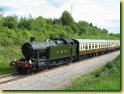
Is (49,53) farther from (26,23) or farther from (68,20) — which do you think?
(68,20)

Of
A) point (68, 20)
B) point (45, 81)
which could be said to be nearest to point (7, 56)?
point (45, 81)

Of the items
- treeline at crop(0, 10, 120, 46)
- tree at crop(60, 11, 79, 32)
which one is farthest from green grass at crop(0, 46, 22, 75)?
tree at crop(60, 11, 79, 32)

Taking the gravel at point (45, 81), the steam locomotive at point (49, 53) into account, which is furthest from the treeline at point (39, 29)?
the gravel at point (45, 81)

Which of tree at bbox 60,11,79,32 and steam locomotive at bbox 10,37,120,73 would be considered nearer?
steam locomotive at bbox 10,37,120,73

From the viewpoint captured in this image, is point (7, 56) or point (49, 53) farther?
point (7, 56)

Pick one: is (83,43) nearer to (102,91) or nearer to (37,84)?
(37,84)

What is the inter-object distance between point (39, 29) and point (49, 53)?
16409 mm

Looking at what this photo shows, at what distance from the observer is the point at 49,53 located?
2358 centimetres

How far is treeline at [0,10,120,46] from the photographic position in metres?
32.7

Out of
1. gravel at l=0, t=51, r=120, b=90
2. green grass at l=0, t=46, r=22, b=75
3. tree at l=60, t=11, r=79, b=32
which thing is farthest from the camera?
tree at l=60, t=11, r=79, b=32

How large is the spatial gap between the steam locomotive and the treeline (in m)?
6.21

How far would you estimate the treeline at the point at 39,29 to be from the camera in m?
32.7

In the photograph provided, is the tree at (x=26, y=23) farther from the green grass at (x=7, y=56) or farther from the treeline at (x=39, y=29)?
the green grass at (x=7, y=56)

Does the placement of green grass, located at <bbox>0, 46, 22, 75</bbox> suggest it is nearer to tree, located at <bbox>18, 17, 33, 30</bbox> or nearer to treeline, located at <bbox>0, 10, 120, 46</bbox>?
treeline, located at <bbox>0, 10, 120, 46</bbox>
